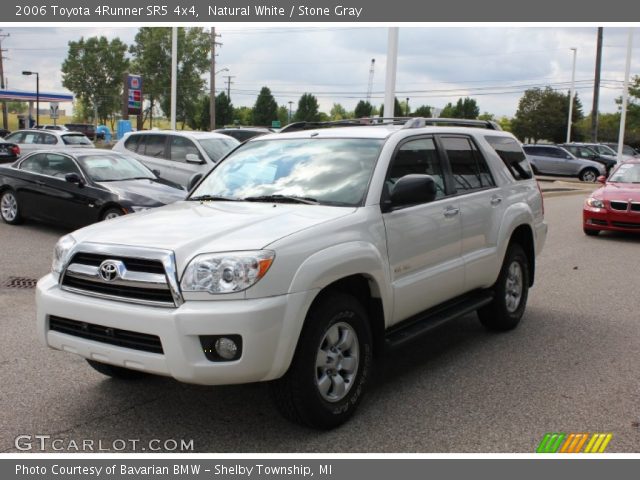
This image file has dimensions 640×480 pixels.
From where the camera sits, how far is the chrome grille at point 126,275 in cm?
380

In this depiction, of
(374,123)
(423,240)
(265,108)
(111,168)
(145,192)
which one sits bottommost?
(145,192)

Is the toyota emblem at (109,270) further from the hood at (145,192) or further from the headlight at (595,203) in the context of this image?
the headlight at (595,203)

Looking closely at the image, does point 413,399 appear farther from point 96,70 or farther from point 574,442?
point 96,70

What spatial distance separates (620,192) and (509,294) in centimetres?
801

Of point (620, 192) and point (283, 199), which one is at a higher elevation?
point (283, 199)

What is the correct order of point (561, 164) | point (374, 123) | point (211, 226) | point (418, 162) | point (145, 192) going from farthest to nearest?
point (561, 164) < point (145, 192) < point (374, 123) < point (418, 162) < point (211, 226)

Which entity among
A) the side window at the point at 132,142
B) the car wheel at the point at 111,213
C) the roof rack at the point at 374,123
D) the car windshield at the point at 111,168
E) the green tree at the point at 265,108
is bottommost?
the car wheel at the point at 111,213

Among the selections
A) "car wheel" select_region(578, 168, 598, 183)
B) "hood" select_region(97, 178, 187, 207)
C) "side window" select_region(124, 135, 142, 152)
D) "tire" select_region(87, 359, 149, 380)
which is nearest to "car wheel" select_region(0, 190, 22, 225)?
"hood" select_region(97, 178, 187, 207)

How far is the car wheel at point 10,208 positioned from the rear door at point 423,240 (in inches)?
375

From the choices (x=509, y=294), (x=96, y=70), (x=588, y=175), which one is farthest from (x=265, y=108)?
(x=509, y=294)

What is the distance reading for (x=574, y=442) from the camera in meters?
4.11

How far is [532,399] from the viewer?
479 cm

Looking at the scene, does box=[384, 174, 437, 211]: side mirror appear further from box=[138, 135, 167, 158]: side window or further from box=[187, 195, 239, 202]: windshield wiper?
box=[138, 135, 167, 158]: side window

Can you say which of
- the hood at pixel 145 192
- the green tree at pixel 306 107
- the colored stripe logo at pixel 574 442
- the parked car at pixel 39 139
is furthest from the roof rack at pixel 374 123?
the green tree at pixel 306 107
